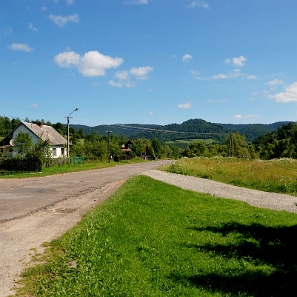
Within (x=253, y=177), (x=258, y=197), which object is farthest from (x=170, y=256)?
(x=253, y=177)

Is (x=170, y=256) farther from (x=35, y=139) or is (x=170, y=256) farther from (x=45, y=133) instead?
(x=45, y=133)

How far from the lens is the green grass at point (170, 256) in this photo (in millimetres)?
5289

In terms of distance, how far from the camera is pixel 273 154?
9381 cm

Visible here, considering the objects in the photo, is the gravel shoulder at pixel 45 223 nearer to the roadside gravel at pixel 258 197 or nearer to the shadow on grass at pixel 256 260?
the roadside gravel at pixel 258 197

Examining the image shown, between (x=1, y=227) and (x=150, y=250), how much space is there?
4.99 metres

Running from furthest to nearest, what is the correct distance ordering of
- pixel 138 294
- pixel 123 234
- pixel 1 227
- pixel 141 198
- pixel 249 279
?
pixel 141 198 → pixel 1 227 → pixel 123 234 → pixel 249 279 → pixel 138 294

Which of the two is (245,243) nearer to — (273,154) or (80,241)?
(80,241)

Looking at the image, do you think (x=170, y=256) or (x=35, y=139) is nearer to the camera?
(x=170, y=256)

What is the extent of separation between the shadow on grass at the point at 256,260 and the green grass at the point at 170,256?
0.06ft

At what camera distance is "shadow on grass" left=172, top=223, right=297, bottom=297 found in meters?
5.38

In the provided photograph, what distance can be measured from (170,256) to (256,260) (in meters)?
1.94

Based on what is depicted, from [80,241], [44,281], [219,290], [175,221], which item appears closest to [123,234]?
[80,241]

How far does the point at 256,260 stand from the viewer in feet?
22.2

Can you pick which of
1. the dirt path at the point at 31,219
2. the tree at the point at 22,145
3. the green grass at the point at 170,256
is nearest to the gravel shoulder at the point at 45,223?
the dirt path at the point at 31,219
